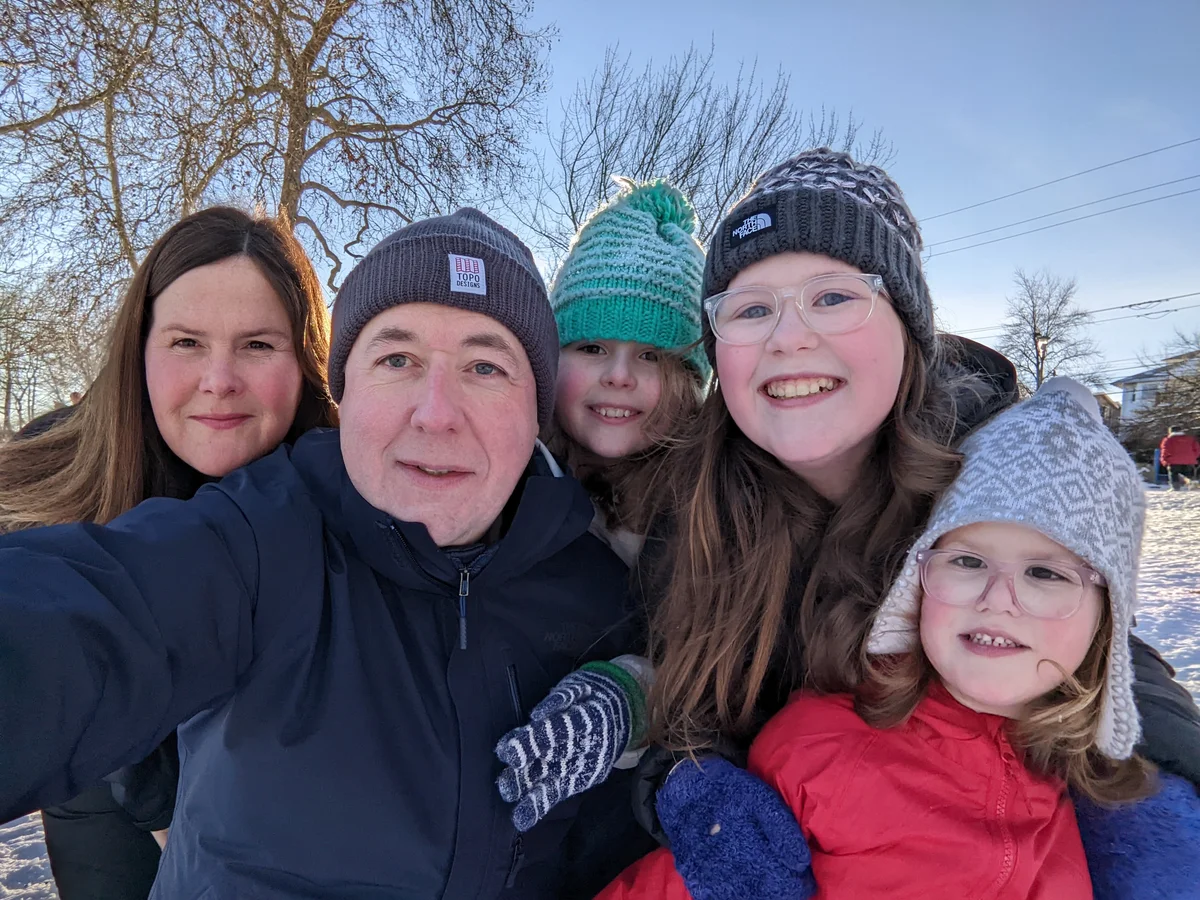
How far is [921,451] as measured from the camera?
1.59 meters

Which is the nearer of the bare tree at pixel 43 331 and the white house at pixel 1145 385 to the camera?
the bare tree at pixel 43 331

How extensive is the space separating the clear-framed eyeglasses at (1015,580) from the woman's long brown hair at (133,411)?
5.87ft

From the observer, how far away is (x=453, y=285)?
5.22 ft

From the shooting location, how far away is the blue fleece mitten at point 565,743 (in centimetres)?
138

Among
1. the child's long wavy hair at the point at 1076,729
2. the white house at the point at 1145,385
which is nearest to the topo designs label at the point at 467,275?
the child's long wavy hair at the point at 1076,729

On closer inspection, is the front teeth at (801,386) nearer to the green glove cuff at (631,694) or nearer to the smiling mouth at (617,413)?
the smiling mouth at (617,413)

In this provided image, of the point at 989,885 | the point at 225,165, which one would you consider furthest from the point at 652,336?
the point at 225,165

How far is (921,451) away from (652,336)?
959 mm

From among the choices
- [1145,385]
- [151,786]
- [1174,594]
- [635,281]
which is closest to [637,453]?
[635,281]

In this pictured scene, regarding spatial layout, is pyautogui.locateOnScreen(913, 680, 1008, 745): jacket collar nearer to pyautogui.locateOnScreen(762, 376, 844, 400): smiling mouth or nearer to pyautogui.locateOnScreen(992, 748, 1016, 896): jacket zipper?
pyautogui.locateOnScreen(992, 748, 1016, 896): jacket zipper

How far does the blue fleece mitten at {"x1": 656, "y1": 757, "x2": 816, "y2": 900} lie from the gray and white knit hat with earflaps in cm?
47

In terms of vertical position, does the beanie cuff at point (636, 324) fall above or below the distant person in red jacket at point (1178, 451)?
above

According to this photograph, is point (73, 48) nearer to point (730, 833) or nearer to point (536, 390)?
point (536, 390)

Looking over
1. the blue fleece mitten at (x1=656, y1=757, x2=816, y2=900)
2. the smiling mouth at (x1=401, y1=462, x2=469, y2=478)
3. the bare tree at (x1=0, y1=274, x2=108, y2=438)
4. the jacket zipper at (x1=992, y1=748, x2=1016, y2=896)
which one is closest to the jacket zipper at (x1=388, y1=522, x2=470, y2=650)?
the smiling mouth at (x1=401, y1=462, x2=469, y2=478)
